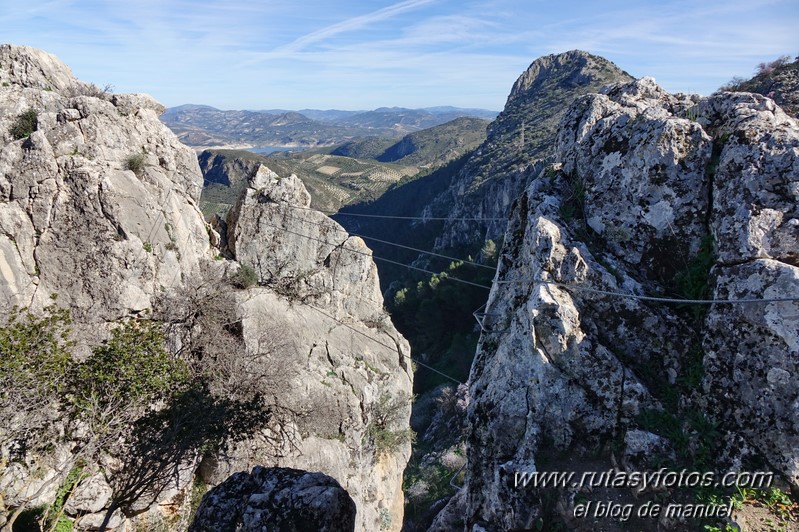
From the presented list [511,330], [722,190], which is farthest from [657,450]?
[722,190]

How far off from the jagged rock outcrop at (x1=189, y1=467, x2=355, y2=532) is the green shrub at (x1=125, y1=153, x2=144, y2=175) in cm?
1299

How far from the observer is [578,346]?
641 cm

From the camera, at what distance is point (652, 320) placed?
641 cm

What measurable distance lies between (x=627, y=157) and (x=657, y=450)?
469cm

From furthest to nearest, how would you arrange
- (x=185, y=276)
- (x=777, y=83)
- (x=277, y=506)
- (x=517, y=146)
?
(x=517, y=146), (x=777, y=83), (x=185, y=276), (x=277, y=506)

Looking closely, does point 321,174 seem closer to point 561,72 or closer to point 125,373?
point 561,72

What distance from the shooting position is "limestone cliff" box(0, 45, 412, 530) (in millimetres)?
14141

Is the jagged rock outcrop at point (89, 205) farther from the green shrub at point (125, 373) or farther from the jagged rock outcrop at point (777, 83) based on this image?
the jagged rock outcrop at point (777, 83)

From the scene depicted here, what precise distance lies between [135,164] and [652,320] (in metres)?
18.1

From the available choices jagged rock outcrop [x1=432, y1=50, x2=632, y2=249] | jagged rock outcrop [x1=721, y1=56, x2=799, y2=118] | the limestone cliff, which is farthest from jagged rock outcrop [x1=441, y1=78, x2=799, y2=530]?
jagged rock outcrop [x1=432, y1=50, x2=632, y2=249]

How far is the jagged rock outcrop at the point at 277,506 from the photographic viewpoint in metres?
8.49

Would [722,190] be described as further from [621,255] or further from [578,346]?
[578,346]

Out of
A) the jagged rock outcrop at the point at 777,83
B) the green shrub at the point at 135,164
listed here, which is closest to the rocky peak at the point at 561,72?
the jagged rock outcrop at the point at 777,83

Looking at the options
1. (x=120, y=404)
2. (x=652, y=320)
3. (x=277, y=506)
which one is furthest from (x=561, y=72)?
(x=277, y=506)
